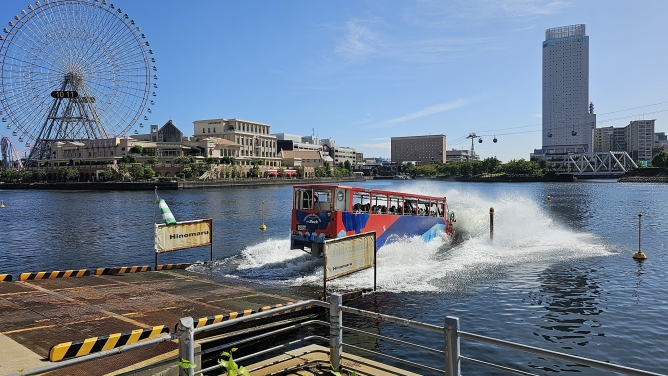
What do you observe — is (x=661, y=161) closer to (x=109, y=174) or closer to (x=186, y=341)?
(x=109, y=174)

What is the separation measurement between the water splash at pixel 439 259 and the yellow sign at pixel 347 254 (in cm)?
246

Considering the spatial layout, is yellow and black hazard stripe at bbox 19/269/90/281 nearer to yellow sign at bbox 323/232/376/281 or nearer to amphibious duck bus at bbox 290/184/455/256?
amphibious duck bus at bbox 290/184/455/256

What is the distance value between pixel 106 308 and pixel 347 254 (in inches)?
293

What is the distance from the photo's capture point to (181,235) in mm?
21359

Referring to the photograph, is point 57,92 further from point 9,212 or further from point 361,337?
point 361,337

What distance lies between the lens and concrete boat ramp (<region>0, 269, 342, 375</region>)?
30.3 ft

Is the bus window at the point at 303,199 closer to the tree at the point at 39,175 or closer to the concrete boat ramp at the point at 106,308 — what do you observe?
the concrete boat ramp at the point at 106,308

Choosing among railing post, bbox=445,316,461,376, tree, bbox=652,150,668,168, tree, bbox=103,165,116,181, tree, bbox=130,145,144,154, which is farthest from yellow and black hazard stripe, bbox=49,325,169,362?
tree, bbox=652,150,668,168

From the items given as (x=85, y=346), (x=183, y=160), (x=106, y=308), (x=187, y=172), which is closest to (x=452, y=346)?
(x=85, y=346)

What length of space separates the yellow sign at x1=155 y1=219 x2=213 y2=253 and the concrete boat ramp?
50.8 inches

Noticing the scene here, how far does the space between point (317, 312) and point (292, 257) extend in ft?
31.5

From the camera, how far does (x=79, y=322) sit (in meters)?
12.0

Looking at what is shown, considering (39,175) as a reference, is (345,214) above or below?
below

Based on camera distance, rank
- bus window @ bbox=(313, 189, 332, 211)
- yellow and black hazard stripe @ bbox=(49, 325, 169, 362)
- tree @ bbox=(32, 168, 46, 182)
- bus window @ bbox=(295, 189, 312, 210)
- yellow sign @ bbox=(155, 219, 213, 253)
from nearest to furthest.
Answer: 1. yellow and black hazard stripe @ bbox=(49, 325, 169, 362)
2. yellow sign @ bbox=(155, 219, 213, 253)
3. bus window @ bbox=(313, 189, 332, 211)
4. bus window @ bbox=(295, 189, 312, 210)
5. tree @ bbox=(32, 168, 46, 182)
